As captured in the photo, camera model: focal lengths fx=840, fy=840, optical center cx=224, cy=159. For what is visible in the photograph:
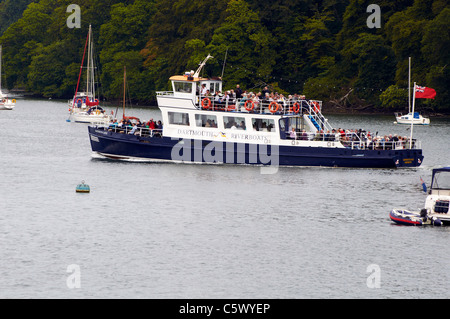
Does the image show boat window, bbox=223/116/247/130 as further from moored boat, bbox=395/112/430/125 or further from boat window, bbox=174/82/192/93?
moored boat, bbox=395/112/430/125

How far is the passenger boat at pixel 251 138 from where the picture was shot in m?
58.7

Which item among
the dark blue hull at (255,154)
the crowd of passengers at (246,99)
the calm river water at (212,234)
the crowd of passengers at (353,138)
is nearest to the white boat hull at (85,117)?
the calm river water at (212,234)

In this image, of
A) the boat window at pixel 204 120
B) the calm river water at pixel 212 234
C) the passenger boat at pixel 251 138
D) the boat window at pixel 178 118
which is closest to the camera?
the calm river water at pixel 212 234

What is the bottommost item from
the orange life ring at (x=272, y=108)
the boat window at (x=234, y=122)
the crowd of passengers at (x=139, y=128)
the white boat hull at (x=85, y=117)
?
the white boat hull at (x=85, y=117)

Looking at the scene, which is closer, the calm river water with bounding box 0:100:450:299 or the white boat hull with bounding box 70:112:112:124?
the calm river water with bounding box 0:100:450:299

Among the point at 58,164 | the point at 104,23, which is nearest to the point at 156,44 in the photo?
the point at 104,23

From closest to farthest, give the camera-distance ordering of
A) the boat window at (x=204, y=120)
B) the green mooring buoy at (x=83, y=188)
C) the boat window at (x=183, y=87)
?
1. the green mooring buoy at (x=83, y=188)
2. the boat window at (x=204, y=120)
3. the boat window at (x=183, y=87)

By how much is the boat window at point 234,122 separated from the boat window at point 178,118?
2.72 m

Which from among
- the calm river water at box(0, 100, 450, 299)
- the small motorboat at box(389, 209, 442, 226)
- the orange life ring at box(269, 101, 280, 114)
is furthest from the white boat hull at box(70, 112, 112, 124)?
the small motorboat at box(389, 209, 442, 226)

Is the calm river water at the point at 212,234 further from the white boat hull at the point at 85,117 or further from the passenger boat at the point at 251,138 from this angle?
the white boat hull at the point at 85,117

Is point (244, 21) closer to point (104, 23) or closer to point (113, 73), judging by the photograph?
point (113, 73)

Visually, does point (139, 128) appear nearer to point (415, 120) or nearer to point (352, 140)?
point (352, 140)

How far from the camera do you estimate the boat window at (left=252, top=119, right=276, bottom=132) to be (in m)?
58.7

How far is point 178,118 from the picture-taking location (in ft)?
195
